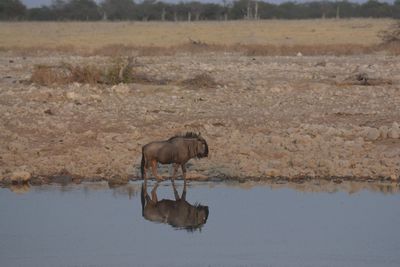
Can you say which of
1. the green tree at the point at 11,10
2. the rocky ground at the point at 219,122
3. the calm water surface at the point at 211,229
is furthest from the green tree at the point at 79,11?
the calm water surface at the point at 211,229

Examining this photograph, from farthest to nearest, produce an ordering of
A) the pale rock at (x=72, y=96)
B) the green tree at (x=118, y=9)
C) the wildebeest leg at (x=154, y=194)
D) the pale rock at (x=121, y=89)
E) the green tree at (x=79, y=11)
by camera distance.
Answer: the green tree at (x=118, y=9), the green tree at (x=79, y=11), the pale rock at (x=121, y=89), the pale rock at (x=72, y=96), the wildebeest leg at (x=154, y=194)

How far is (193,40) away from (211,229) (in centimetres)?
2918

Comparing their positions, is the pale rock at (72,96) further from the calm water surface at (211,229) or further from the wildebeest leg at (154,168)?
the wildebeest leg at (154,168)

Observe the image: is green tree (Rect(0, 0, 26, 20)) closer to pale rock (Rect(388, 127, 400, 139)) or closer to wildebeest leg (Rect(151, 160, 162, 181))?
pale rock (Rect(388, 127, 400, 139))

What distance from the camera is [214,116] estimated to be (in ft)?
53.1

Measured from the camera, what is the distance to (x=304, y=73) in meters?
21.6

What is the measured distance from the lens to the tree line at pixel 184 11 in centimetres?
6644

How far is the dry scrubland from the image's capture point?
1291 centimetres

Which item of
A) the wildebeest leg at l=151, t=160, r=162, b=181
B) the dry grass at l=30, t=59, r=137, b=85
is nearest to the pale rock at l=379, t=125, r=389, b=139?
the wildebeest leg at l=151, t=160, r=162, b=181

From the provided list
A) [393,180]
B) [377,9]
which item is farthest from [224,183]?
[377,9]

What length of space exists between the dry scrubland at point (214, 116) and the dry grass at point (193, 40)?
3.53 meters

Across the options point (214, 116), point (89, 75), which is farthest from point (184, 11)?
point (214, 116)

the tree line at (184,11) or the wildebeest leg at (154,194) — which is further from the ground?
the wildebeest leg at (154,194)

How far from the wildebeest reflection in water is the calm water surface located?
0.09 meters
